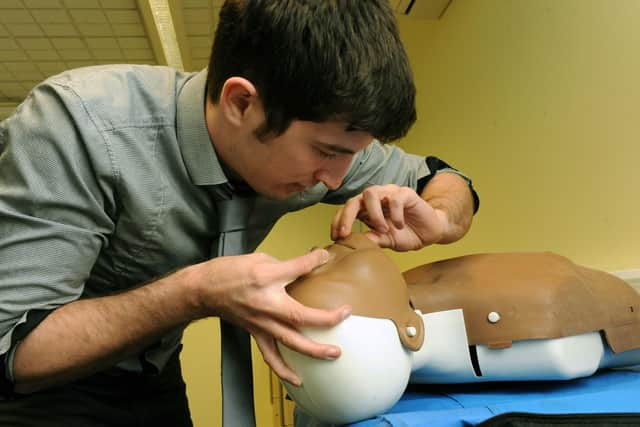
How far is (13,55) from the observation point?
2787 mm

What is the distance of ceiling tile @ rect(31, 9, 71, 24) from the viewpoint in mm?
2416

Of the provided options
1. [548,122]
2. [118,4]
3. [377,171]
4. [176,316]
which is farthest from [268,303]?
[118,4]

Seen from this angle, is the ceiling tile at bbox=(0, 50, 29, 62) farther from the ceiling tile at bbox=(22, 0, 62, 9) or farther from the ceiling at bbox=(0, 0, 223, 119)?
the ceiling tile at bbox=(22, 0, 62, 9)

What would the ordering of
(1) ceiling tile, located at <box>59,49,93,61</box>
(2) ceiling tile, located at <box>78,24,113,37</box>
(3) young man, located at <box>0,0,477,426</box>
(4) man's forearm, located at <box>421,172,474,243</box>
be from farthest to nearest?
(1) ceiling tile, located at <box>59,49,93,61</box>
(2) ceiling tile, located at <box>78,24,113,37</box>
(4) man's forearm, located at <box>421,172,474,243</box>
(3) young man, located at <box>0,0,477,426</box>

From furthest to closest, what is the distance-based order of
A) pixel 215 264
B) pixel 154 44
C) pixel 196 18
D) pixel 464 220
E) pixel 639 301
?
pixel 154 44
pixel 196 18
pixel 464 220
pixel 639 301
pixel 215 264

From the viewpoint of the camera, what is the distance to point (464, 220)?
104cm

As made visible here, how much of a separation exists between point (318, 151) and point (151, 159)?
0.28 m

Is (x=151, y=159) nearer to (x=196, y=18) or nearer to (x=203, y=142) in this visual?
(x=203, y=142)

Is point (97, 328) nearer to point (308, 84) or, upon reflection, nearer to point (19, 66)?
point (308, 84)

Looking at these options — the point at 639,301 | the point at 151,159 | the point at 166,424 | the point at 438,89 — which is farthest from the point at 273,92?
the point at 438,89

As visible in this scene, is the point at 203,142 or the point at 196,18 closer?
the point at 203,142

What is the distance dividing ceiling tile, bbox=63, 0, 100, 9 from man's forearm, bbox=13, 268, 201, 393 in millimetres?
2100

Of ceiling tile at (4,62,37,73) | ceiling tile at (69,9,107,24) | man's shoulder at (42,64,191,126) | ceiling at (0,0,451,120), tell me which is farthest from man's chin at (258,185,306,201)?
ceiling tile at (4,62,37,73)

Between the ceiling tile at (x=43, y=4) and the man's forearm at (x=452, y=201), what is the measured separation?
2.12 meters
